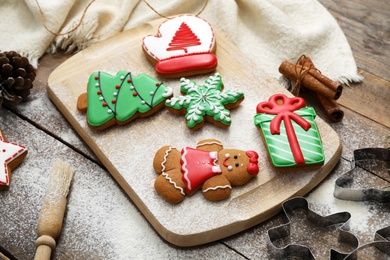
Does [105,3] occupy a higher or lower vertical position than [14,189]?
higher

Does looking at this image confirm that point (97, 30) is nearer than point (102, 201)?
No

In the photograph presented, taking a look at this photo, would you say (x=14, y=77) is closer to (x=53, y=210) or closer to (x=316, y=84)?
(x=53, y=210)

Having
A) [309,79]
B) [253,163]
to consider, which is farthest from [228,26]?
[253,163]

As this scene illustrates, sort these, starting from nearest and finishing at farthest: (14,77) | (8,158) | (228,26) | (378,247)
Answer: (378,247)
(8,158)
(14,77)
(228,26)

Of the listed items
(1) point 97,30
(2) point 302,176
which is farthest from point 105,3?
(2) point 302,176

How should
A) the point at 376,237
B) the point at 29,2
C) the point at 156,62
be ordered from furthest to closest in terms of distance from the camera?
the point at 29,2 → the point at 156,62 → the point at 376,237

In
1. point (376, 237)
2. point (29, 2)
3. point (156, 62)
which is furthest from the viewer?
point (29, 2)

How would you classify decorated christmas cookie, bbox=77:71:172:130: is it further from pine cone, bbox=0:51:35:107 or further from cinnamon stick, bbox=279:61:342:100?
cinnamon stick, bbox=279:61:342:100

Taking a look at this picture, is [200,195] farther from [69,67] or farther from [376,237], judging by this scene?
[69,67]
